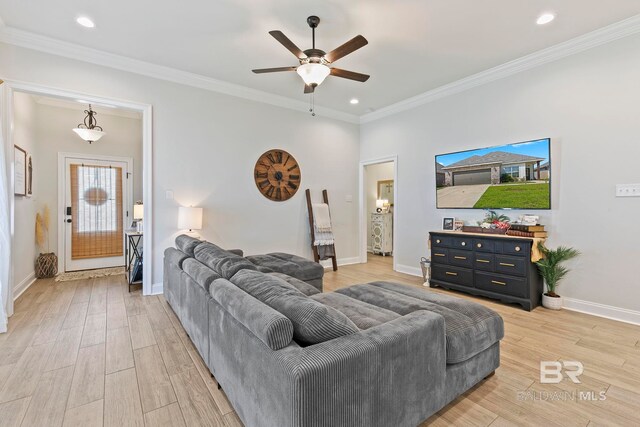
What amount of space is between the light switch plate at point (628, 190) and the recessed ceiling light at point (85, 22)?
18.2 feet

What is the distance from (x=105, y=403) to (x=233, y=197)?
313 cm

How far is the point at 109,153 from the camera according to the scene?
5340mm

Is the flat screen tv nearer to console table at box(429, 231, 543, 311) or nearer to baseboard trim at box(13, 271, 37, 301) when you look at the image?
console table at box(429, 231, 543, 311)

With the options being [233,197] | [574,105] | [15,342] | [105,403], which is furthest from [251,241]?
[574,105]

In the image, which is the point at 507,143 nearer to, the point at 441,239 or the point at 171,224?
the point at 441,239

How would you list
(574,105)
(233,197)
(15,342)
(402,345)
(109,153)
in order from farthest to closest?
(109,153), (233,197), (574,105), (15,342), (402,345)

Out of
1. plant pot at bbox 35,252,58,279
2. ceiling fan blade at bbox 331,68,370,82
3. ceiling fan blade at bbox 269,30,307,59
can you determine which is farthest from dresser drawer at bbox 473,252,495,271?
plant pot at bbox 35,252,58,279

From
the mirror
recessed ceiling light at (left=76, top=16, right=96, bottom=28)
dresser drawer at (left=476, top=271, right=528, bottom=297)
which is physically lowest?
dresser drawer at (left=476, top=271, right=528, bottom=297)

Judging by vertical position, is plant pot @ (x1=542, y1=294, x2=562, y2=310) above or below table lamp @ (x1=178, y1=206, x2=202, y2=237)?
below

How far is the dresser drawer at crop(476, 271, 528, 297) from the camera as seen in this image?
11.0ft

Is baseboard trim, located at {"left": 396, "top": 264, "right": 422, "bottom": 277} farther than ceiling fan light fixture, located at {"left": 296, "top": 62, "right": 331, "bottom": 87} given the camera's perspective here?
Yes

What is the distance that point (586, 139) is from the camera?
3242 mm

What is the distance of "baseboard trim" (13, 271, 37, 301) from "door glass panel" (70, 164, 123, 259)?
72 cm

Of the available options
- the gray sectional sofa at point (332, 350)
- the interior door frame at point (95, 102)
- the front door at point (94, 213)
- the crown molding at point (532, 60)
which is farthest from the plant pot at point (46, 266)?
the crown molding at point (532, 60)
